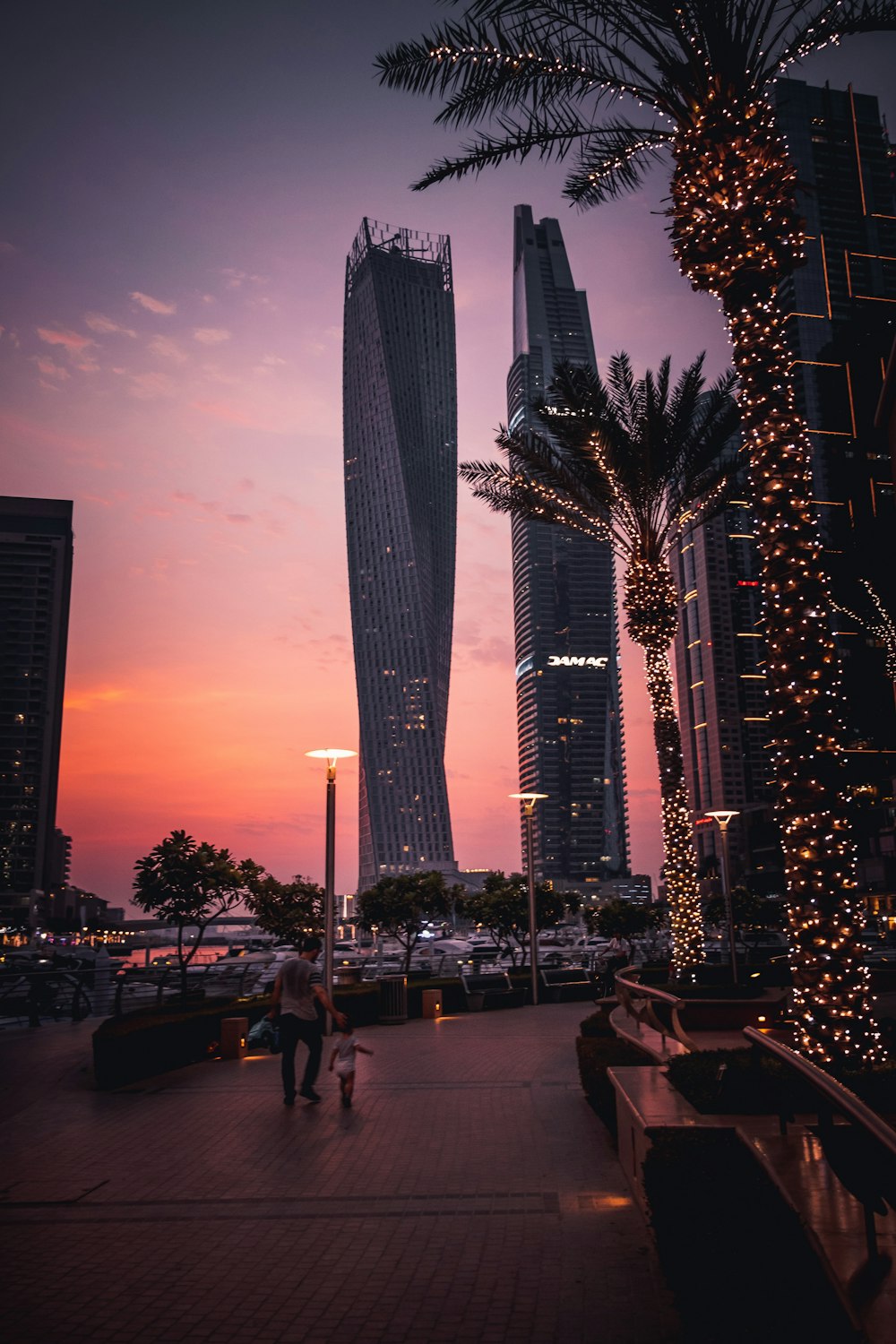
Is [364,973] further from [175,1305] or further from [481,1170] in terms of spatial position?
[175,1305]

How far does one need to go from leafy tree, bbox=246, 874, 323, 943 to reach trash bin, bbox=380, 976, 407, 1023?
5163 millimetres

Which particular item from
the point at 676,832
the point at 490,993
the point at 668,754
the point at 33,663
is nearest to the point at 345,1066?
the point at 676,832

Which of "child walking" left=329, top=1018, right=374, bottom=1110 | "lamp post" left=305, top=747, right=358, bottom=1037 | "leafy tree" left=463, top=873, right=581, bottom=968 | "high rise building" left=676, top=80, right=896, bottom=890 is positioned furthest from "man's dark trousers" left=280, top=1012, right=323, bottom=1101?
"leafy tree" left=463, top=873, right=581, bottom=968

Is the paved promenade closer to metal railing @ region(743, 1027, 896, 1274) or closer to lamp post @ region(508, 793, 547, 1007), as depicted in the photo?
metal railing @ region(743, 1027, 896, 1274)

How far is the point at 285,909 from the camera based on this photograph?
26000 mm

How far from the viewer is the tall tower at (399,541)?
506 ft

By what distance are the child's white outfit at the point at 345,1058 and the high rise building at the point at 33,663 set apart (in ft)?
537

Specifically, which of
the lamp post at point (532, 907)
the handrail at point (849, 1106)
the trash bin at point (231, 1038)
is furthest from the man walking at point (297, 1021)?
the lamp post at point (532, 907)

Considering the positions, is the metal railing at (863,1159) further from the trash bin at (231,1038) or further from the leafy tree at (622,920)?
the leafy tree at (622,920)

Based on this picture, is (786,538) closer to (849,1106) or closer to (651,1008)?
(651,1008)

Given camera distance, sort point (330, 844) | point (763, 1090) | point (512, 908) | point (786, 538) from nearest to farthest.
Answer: point (763, 1090)
point (786, 538)
point (330, 844)
point (512, 908)

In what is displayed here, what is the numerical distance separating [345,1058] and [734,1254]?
6983 mm

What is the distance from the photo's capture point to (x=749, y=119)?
31.8ft

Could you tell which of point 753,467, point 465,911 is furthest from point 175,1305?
point 465,911
